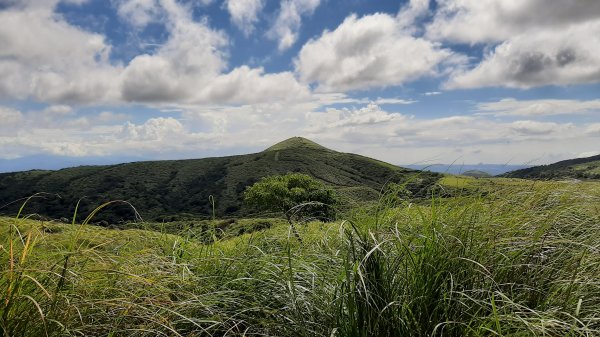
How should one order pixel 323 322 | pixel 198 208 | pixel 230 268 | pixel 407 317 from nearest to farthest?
pixel 407 317, pixel 323 322, pixel 230 268, pixel 198 208

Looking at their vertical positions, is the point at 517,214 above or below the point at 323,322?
above

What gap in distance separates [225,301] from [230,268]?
0.98 meters

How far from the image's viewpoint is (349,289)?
3.52 m

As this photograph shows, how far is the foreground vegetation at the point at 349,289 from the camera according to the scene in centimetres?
333

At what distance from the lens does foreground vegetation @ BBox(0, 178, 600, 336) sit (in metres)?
3.33

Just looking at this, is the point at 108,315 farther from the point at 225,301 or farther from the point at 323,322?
the point at 323,322

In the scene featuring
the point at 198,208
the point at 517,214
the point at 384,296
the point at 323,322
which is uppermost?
the point at 517,214

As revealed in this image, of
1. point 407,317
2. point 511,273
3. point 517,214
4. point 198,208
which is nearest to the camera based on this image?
point 407,317

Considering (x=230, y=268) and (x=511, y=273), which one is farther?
(x=230, y=268)

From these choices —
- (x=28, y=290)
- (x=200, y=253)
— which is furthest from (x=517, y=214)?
(x=28, y=290)

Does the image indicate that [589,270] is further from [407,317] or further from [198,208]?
[198,208]

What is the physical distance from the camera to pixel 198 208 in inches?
7343

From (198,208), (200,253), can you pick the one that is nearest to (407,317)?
(200,253)

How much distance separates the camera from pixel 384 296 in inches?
144
